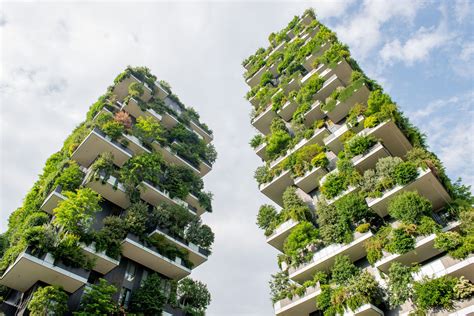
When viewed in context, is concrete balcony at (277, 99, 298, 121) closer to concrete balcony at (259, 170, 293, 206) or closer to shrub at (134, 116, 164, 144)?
concrete balcony at (259, 170, 293, 206)

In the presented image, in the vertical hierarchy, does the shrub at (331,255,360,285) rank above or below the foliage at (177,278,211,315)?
below

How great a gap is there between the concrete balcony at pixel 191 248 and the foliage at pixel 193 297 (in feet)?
8.11

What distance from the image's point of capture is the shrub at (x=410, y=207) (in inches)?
829

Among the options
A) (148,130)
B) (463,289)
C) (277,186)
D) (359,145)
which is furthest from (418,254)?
(148,130)

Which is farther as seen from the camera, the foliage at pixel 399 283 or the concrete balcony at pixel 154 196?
the concrete balcony at pixel 154 196

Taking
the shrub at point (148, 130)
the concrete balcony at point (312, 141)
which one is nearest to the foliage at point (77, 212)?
the shrub at point (148, 130)

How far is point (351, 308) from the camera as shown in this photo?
19828mm

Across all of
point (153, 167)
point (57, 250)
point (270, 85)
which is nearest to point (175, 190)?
point (153, 167)

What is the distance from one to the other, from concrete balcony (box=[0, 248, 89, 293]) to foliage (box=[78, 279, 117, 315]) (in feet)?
4.17

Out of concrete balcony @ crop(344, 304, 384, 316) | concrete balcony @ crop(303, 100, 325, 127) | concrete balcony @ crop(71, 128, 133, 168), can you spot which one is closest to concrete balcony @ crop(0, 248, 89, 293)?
concrete balcony @ crop(71, 128, 133, 168)

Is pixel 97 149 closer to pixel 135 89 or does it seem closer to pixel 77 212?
pixel 77 212

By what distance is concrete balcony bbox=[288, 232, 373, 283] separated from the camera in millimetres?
22859

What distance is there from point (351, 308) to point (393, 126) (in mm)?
13241

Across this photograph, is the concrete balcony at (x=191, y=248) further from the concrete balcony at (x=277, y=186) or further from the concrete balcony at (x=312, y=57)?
the concrete balcony at (x=312, y=57)
